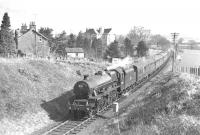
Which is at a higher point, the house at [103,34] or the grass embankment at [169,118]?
the house at [103,34]

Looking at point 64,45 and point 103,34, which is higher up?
point 103,34

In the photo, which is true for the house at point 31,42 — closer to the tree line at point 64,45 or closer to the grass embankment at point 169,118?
the tree line at point 64,45

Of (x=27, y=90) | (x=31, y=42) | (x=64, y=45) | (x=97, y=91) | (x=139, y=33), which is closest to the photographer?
(x=97, y=91)

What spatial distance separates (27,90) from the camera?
2441 centimetres

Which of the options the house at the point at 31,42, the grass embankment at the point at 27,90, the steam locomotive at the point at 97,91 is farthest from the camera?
the house at the point at 31,42

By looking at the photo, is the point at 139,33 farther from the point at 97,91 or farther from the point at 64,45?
the point at 97,91

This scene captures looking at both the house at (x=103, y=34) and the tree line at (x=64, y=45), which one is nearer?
the tree line at (x=64, y=45)

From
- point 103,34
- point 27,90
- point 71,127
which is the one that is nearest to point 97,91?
point 71,127

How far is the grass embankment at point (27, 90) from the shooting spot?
2014cm

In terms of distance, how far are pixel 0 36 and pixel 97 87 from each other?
2834cm

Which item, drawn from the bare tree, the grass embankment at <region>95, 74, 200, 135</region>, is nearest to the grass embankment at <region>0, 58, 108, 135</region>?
the grass embankment at <region>95, 74, 200, 135</region>

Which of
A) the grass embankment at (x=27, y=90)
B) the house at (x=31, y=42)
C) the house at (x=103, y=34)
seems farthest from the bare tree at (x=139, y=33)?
the grass embankment at (x=27, y=90)

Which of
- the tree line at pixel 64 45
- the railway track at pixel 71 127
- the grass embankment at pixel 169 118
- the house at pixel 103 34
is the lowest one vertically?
the railway track at pixel 71 127

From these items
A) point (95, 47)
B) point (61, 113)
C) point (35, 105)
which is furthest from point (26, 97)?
point (95, 47)
